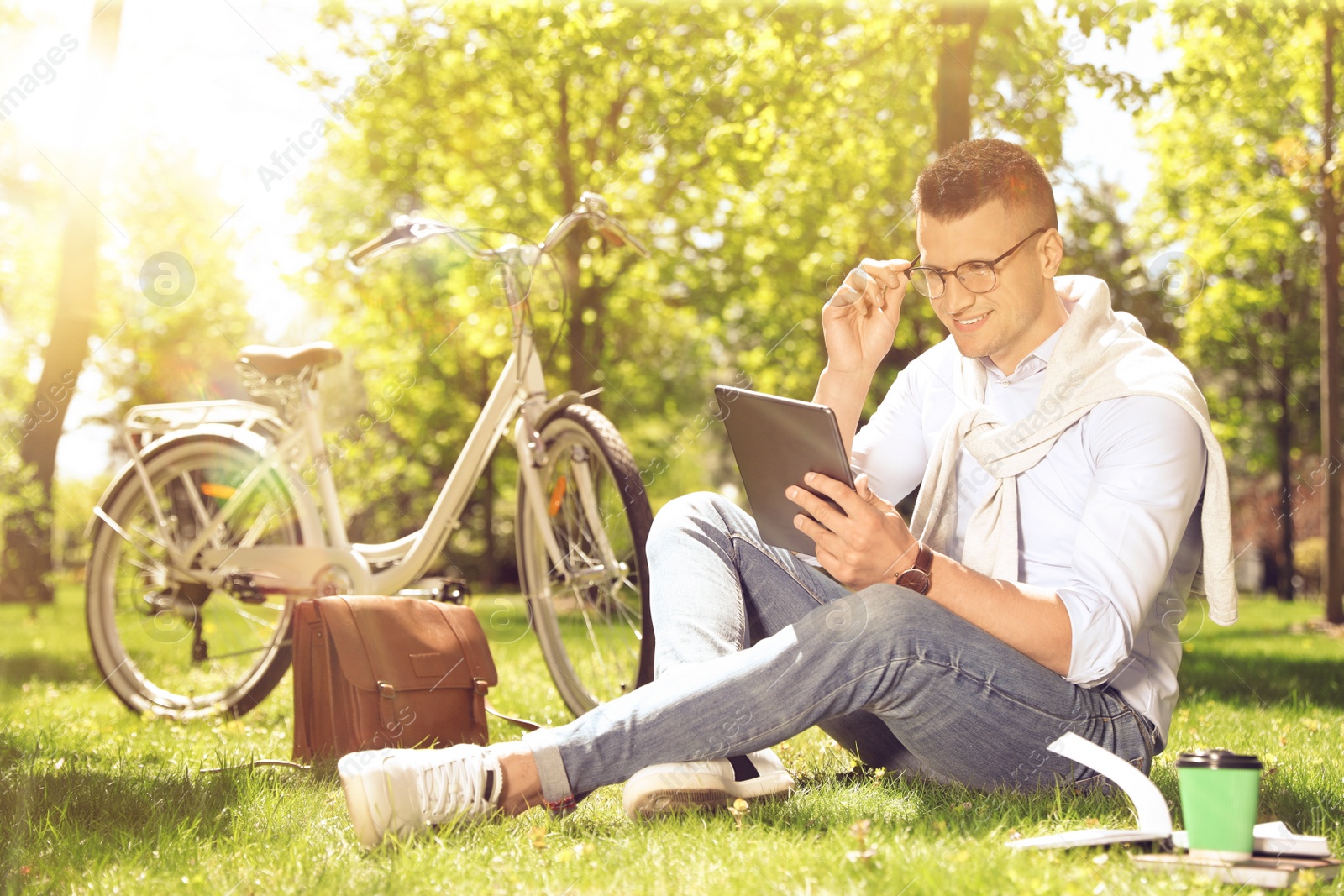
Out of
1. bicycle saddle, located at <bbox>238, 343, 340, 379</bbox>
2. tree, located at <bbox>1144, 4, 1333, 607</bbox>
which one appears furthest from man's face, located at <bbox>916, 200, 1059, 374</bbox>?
bicycle saddle, located at <bbox>238, 343, 340, 379</bbox>

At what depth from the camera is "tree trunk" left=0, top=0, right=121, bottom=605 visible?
859cm

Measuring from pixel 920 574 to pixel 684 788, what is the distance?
0.62 meters

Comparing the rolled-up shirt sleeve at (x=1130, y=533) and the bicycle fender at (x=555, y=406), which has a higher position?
the bicycle fender at (x=555, y=406)

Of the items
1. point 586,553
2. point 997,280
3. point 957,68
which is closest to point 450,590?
point 586,553

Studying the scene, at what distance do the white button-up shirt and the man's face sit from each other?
8 cm

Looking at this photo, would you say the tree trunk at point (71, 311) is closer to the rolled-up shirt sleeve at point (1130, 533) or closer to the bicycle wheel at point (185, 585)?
the bicycle wheel at point (185, 585)

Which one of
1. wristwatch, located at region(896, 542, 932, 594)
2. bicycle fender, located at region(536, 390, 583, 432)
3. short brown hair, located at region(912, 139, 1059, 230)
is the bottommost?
wristwatch, located at region(896, 542, 932, 594)

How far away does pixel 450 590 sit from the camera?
11.9ft

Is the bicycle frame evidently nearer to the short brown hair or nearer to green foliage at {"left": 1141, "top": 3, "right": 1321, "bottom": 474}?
the short brown hair

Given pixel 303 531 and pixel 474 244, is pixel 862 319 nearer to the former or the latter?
pixel 474 244

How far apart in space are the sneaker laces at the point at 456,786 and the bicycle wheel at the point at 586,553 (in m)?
1.09

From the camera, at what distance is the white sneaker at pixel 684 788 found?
2146mm

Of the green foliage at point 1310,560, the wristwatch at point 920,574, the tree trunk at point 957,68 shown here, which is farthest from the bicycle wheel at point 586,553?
the green foliage at point 1310,560

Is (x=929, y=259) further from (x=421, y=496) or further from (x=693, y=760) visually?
(x=421, y=496)
